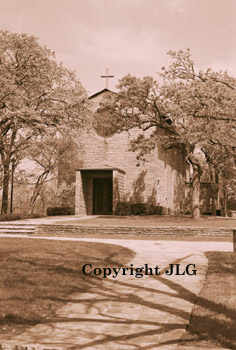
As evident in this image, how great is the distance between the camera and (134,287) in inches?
289

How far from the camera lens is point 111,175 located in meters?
29.4

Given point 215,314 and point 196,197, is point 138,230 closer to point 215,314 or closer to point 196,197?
point 196,197

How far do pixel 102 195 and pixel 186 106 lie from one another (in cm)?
1292

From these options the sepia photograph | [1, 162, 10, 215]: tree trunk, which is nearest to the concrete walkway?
the sepia photograph

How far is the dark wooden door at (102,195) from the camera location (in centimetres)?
2998

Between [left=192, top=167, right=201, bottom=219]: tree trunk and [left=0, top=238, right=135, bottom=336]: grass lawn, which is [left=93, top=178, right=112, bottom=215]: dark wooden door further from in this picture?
[left=0, top=238, right=135, bottom=336]: grass lawn

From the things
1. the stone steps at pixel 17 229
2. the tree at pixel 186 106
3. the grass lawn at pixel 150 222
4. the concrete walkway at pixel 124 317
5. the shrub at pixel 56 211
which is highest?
the tree at pixel 186 106

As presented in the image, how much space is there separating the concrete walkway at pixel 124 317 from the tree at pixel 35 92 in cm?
1448

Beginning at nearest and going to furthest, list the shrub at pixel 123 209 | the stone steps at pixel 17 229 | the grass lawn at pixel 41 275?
the grass lawn at pixel 41 275
the stone steps at pixel 17 229
the shrub at pixel 123 209

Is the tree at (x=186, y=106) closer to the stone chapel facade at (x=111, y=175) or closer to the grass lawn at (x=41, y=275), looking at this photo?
the stone chapel facade at (x=111, y=175)

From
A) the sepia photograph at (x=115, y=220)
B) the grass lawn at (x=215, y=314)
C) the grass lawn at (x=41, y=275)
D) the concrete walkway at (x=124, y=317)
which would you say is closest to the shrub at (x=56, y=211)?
the sepia photograph at (x=115, y=220)

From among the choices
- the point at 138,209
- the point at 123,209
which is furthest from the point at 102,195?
the point at 138,209

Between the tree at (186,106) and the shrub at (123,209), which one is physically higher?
the tree at (186,106)

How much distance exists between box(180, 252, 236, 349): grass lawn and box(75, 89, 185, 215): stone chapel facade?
2008 centimetres
